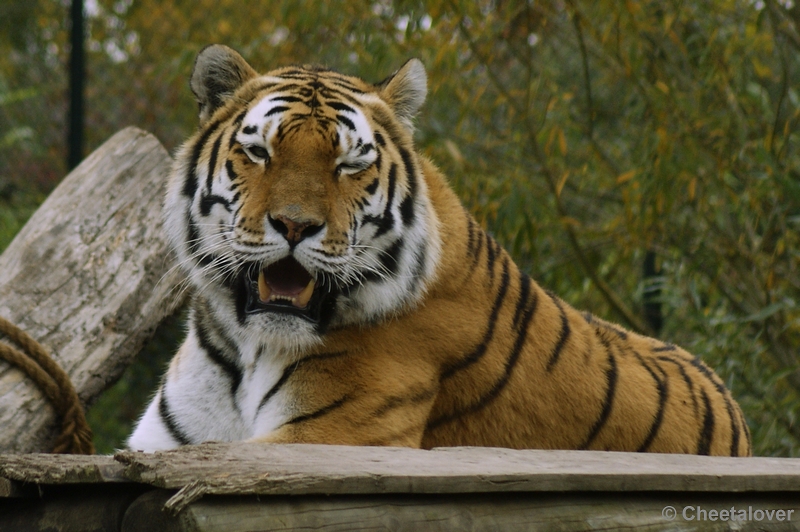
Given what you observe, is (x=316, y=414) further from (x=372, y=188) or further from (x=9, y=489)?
(x=9, y=489)

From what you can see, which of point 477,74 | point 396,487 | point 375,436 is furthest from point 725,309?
point 396,487

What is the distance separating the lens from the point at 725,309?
3.95 metres

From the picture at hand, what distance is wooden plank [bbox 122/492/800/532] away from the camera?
103 centimetres

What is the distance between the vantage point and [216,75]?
5.95 ft

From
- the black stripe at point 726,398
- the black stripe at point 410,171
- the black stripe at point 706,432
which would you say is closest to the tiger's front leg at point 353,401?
the black stripe at point 410,171

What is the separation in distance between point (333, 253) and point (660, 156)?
6.16ft

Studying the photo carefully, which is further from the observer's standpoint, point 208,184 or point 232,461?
→ point 208,184

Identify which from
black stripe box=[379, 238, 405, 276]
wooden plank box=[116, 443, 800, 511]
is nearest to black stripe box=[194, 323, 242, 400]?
black stripe box=[379, 238, 405, 276]

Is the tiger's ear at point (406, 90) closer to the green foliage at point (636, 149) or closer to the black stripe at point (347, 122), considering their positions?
the black stripe at point (347, 122)

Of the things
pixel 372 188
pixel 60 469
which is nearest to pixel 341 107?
pixel 372 188

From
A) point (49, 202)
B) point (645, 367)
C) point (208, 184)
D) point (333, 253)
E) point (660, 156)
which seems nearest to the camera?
point (333, 253)

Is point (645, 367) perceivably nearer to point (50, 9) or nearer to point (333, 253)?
point (333, 253)

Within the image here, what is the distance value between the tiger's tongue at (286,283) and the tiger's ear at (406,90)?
0.46 m

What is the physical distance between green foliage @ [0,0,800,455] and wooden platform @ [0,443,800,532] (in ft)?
5.48
